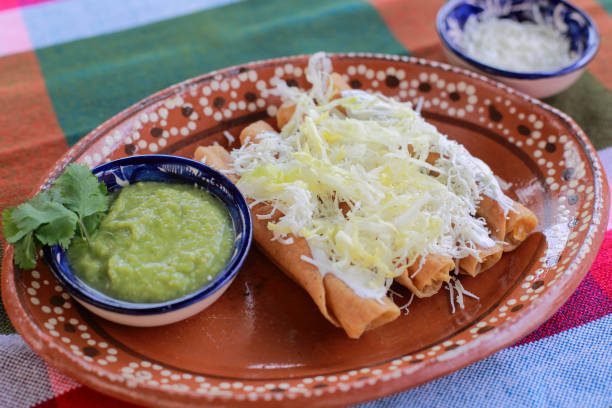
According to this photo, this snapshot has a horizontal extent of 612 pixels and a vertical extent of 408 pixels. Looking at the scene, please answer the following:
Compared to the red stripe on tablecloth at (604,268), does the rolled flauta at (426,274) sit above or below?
above

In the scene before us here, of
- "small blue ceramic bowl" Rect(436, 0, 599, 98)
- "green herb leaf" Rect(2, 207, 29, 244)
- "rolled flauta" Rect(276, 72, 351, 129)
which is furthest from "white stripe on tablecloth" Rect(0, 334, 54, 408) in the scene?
"small blue ceramic bowl" Rect(436, 0, 599, 98)

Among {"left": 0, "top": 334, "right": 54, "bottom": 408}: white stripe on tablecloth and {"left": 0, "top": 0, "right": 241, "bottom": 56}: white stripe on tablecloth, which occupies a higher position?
{"left": 0, "top": 0, "right": 241, "bottom": 56}: white stripe on tablecloth

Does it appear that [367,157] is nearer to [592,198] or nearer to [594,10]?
[592,198]

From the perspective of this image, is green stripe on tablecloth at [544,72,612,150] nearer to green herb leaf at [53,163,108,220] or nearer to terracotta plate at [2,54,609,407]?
terracotta plate at [2,54,609,407]

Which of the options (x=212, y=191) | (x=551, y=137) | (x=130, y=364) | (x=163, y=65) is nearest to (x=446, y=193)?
(x=551, y=137)

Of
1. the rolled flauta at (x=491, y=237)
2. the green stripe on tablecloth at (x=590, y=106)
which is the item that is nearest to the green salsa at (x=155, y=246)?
the rolled flauta at (x=491, y=237)

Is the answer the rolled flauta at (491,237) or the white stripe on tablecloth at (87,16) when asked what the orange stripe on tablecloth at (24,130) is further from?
the rolled flauta at (491,237)
